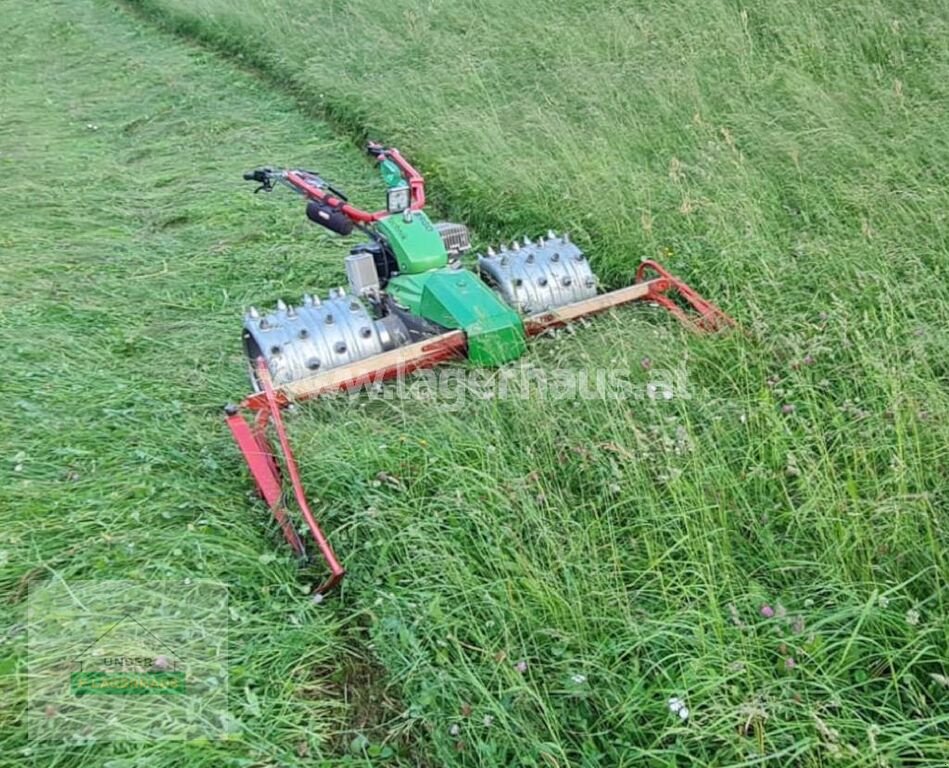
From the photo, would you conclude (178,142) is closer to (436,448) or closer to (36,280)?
(36,280)

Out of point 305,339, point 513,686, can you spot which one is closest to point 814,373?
point 513,686

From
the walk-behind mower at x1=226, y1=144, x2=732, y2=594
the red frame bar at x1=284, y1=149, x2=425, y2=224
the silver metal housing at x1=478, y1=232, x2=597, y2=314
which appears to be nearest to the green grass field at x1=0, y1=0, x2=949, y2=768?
the walk-behind mower at x1=226, y1=144, x2=732, y2=594

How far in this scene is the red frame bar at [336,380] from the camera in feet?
8.36

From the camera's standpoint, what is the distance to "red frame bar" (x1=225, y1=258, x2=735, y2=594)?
2549 mm

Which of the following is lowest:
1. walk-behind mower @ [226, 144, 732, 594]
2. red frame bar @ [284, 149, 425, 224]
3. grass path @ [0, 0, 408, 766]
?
grass path @ [0, 0, 408, 766]

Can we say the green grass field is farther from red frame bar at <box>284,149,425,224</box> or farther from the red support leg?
red frame bar at <box>284,149,425,224</box>

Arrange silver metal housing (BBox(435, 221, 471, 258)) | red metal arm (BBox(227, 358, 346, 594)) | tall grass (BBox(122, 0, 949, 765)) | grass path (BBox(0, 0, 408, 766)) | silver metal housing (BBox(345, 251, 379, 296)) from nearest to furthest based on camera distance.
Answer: tall grass (BBox(122, 0, 949, 765)) < grass path (BBox(0, 0, 408, 766)) < red metal arm (BBox(227, 358, 346, 594)) < silver metal housing (BBox(345, 251, 379, 296)) < silver metal housing (BBox(435, 221, 471, 258))

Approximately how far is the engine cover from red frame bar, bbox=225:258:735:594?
98mm

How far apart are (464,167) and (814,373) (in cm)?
314

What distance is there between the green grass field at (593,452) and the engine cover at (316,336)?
9.0 inches

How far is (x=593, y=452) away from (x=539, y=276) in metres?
1.20

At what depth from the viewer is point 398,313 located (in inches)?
140

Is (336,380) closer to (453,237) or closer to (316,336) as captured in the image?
(316,336)

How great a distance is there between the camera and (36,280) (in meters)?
4.59
